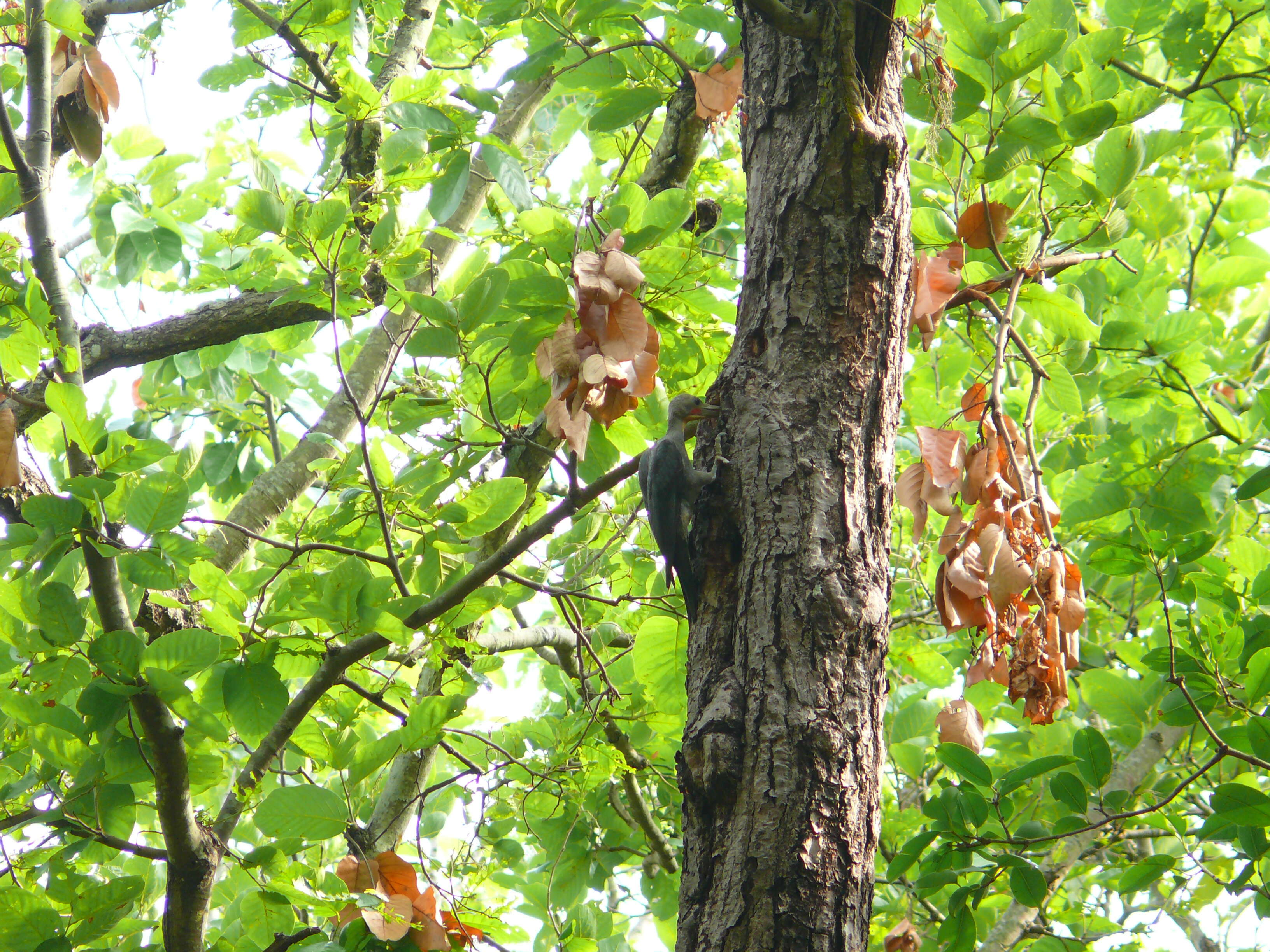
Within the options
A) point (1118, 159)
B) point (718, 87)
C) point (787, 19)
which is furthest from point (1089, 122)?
point (718, 87)

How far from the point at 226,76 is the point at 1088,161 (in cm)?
278

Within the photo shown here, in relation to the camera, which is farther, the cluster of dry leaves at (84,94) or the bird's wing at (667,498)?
the cluster of dry leaves at (84,94)

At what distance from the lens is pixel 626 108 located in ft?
6.66

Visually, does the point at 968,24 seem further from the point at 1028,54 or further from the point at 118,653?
the point at 118,653

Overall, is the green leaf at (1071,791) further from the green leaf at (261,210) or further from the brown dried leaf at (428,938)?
the green leaf at (261,210)

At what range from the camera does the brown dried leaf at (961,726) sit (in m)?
1.59

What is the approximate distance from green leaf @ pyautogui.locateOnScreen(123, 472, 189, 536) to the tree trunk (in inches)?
36.9

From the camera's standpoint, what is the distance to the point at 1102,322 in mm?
2609

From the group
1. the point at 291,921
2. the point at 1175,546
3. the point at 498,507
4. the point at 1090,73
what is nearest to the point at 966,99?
the point at 1090,73

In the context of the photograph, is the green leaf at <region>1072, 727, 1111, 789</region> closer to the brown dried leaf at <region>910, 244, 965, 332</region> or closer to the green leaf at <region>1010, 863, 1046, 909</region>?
the green leaf at <region>1010, 863, 1046, 909</region>

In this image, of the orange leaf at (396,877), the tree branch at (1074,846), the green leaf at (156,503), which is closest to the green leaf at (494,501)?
the green leaf at (156,503)

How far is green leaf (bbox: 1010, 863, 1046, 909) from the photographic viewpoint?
173 cm

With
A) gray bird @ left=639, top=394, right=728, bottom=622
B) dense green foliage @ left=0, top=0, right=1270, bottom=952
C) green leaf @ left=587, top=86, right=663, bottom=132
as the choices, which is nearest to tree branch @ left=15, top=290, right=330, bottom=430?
dense green foliage @ left=0, top=0, right=1270, bottom=952

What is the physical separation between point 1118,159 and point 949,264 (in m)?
0.45
